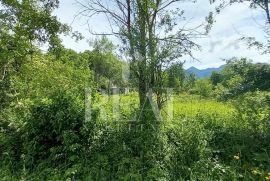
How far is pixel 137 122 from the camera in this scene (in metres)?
5.93

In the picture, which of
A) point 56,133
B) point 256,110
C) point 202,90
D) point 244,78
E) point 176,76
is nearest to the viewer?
point 56,133

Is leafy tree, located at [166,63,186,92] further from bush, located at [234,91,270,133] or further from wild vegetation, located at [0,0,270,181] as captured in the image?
bush, located at [234,91,270,133]

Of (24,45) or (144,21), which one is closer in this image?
(144,21)

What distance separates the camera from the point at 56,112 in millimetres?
5781

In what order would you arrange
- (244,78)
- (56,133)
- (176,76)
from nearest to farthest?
(56,133) < (244,78) < (176,76)

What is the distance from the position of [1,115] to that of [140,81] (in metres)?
3.28

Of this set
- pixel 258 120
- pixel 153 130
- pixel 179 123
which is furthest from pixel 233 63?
pixel 153 130

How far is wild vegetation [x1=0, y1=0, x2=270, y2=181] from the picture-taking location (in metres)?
5.26

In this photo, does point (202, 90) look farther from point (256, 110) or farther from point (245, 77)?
point (256, 110)

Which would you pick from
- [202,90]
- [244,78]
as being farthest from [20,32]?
[202,90]

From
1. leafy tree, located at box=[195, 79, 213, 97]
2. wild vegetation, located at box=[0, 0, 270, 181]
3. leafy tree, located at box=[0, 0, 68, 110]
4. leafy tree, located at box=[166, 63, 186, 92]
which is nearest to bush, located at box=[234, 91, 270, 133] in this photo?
wild vegetation, located at box=[0, 0, 270, 181]

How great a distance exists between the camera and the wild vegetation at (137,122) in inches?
207

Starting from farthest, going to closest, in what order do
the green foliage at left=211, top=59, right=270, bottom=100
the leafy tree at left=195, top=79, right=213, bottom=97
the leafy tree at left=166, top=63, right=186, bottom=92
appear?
the leafy tree at left=195, top=79, right=213, bottom=97
the leafy tree at left=166, top=63, right=186, bottom=92
the green foliage at left=211, top=59, right=270, bottom=100

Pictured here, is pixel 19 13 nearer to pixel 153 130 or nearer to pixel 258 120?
pixel 153 130
